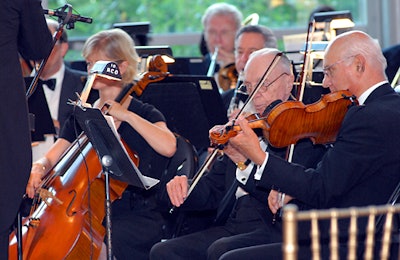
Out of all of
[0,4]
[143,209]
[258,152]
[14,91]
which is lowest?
[143,209]

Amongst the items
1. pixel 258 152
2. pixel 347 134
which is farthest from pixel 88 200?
pixel 347 134

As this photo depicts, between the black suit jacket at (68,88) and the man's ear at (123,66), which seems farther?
the black suit jacket at (68,88)

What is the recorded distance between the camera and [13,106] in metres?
2.64

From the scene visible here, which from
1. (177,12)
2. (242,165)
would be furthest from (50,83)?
(177,12)

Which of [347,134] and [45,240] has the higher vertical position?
[347,134]

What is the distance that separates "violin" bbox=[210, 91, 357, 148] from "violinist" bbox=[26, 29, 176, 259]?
762mm

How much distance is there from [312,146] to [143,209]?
0.91 m

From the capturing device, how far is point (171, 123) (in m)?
3.97

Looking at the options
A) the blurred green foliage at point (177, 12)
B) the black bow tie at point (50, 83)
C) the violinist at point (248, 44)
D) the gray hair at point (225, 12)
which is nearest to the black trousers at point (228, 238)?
the violinist at point (248, 44)

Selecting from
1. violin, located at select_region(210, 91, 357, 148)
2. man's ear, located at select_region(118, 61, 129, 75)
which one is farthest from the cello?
violin, located at select_region(210, 91, 357, 148)

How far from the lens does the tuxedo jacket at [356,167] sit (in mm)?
2607

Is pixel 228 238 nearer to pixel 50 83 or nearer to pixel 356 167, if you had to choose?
pixel 356 167

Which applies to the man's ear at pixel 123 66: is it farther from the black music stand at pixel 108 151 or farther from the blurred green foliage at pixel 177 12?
the blurred green foliage at pixel 177 12

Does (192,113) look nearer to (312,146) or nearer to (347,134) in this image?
(312,146)
